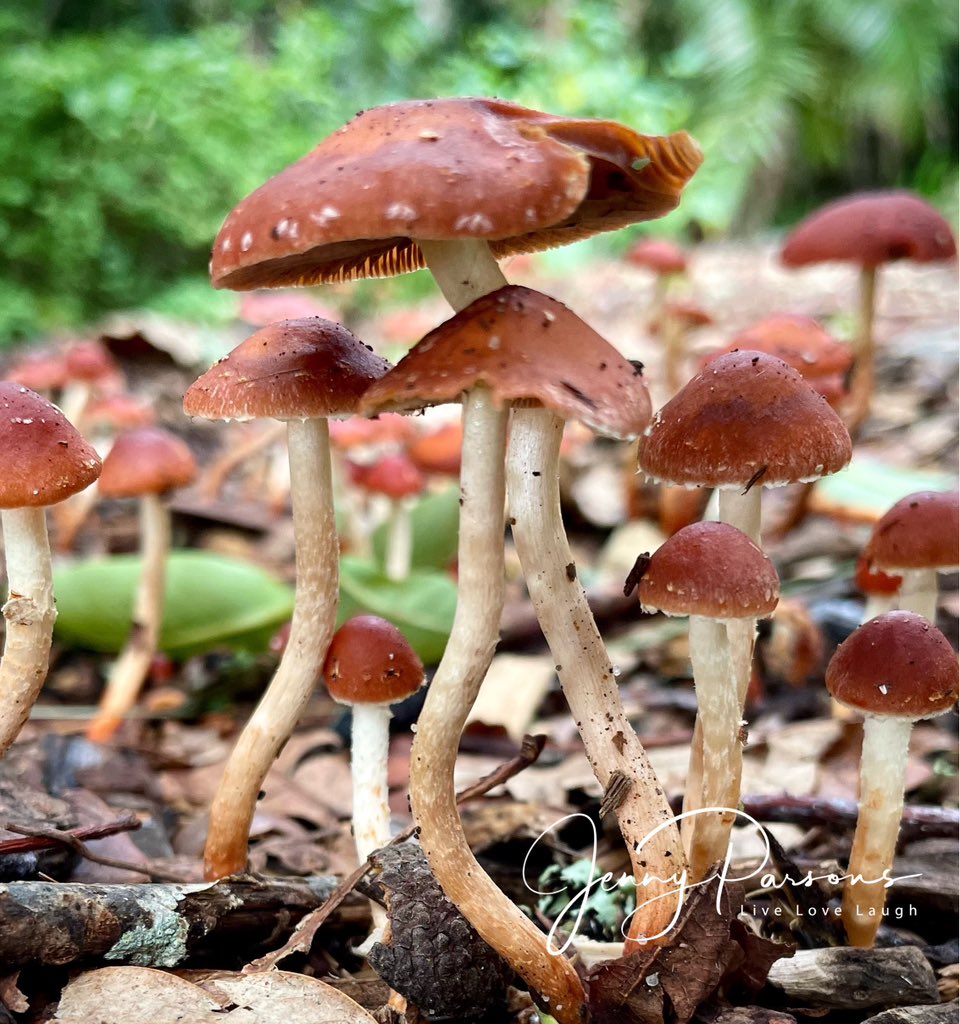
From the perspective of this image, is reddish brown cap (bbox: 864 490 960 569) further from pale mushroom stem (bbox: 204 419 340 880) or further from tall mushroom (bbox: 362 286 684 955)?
pale mushroom stem (bbox: 204 419 340 880)

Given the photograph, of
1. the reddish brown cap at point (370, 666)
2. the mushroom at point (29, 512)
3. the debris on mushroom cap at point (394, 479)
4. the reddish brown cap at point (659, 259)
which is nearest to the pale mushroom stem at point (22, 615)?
the mushroom at point (29, 512)

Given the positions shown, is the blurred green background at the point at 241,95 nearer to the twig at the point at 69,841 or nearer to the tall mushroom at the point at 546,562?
the tall mushroom at the point at 546,562

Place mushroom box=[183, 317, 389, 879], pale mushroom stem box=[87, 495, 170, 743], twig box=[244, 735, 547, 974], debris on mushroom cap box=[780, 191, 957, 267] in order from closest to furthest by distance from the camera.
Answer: twig box=[244, 735, 547, 974] → mushroom box=[183, 317, 389, 879] → pale mushroom stem box=[87, 495, 170, 743] → debris on mushroom cap box=[780, 191, 957, 267]

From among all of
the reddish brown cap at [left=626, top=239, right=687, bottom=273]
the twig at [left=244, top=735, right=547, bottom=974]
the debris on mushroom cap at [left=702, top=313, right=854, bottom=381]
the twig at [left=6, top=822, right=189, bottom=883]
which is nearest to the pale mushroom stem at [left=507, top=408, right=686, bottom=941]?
the twig at [left=244, top=735, right=547, bottom=974]

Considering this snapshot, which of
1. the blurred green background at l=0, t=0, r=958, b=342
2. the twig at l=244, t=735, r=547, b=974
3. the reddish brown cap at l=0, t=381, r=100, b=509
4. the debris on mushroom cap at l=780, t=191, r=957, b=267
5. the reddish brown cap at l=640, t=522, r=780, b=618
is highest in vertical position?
the blurred green background at l=0, t=0, r=958, b=342

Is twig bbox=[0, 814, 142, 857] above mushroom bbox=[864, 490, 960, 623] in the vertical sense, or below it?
below
